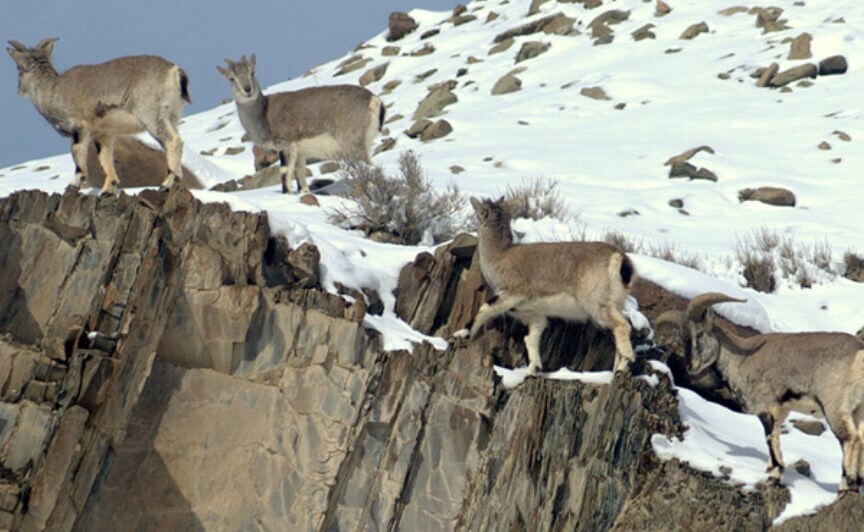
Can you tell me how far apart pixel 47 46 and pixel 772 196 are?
12153 mm

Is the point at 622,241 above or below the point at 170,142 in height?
below

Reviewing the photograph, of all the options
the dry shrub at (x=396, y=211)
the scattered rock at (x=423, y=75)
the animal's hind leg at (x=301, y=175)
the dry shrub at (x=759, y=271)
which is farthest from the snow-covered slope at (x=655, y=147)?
the animal's hind leg at (x=301, y=175)

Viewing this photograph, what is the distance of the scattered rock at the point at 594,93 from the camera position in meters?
33.5

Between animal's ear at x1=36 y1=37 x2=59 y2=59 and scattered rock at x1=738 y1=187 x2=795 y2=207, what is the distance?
1165cm

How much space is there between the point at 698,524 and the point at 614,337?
2.00 metres

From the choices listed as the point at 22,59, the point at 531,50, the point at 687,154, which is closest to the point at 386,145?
the point at 687,154

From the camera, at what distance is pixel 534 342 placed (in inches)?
512

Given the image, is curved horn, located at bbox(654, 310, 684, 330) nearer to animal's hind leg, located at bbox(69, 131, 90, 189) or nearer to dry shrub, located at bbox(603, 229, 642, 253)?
dry shrub, located at bbox(603, 229, 642, 253)

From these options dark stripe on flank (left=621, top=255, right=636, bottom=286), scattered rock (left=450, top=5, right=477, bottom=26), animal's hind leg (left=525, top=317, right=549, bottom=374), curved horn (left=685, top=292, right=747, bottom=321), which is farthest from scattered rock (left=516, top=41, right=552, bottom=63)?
dark stripe on flank (left=621, top=255, right=636, bottom=286)

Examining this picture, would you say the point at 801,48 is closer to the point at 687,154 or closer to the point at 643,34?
the point at 643,34

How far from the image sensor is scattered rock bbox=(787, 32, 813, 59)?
3400cm

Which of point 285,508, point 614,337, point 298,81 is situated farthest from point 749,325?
point 298,81

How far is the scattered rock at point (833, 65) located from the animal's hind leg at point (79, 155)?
865 inches

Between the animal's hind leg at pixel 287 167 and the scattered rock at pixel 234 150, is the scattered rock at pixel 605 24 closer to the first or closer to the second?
the scattered rock at pixel 234 150
